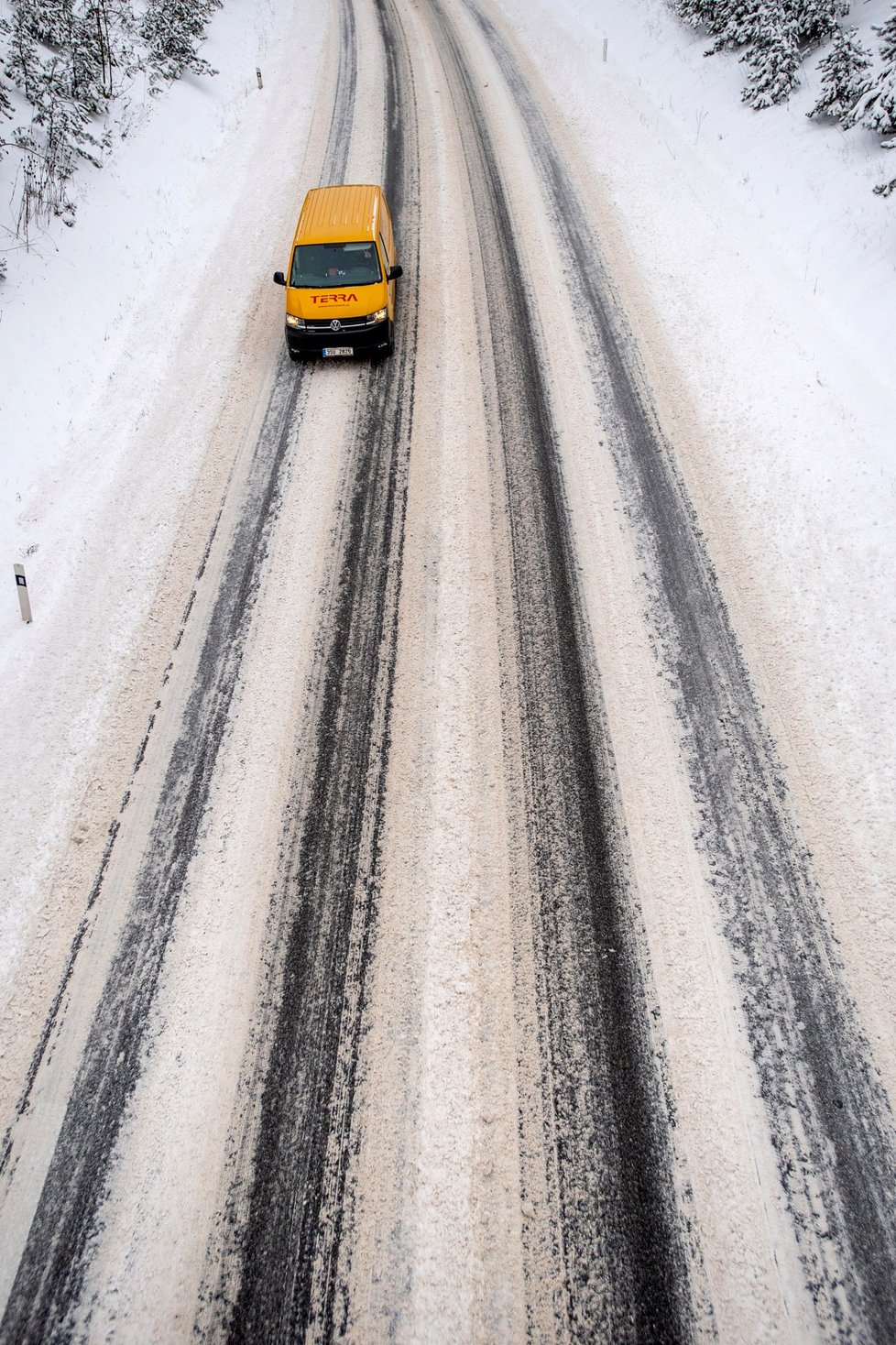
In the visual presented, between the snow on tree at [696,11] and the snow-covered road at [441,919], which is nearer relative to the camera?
the snow-covered road at [441,919]

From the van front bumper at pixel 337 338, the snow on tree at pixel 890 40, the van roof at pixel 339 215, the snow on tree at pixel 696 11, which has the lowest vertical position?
the van front bumper at pixel 337 338

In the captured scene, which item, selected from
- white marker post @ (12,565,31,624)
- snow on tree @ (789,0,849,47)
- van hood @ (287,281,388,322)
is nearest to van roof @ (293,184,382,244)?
van hood @ (287,281,388,322)

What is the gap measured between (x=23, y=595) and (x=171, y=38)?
17864 mm

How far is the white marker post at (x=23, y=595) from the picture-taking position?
7.17 metres

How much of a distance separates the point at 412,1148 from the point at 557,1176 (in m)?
0.86

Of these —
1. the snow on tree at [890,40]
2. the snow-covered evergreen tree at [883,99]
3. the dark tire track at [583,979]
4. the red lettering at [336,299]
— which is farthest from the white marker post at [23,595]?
the snow on tree at [890,40]

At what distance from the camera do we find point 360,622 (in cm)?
736

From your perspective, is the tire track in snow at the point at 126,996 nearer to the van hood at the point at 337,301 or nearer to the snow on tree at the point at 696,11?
the van hood at the point at 337,301

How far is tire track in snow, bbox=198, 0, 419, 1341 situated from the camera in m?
4.05

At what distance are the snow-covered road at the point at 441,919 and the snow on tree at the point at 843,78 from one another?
25.9 ft

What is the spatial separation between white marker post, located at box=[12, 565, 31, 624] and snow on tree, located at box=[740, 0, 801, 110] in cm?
1656

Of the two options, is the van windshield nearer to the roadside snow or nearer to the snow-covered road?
the snow-covered road

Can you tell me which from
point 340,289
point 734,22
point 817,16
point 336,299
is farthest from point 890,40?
point 336,299

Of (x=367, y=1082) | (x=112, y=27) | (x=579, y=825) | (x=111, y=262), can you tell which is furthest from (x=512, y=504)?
(x=112, y=27)
